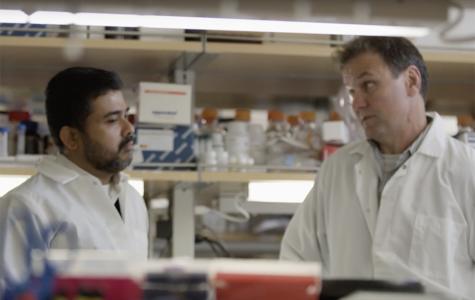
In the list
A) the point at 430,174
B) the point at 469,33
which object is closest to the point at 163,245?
the point at 430,174

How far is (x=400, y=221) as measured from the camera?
5.81 ft

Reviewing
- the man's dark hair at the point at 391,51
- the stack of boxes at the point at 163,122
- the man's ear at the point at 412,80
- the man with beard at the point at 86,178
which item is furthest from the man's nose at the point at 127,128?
the man's ear at the point at 412,80

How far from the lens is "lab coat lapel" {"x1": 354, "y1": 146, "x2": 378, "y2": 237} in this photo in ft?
5.99

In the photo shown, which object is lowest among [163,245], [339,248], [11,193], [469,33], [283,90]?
[163,245]

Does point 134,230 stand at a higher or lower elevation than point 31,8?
lower

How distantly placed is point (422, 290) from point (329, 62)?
Answer: 5.64 feet

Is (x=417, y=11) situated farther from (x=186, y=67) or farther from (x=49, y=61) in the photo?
(x=49, y=61)

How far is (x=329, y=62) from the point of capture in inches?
98.6

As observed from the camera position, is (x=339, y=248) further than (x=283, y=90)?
No

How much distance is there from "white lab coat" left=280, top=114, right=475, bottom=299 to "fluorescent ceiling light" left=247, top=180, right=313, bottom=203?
1.63ft

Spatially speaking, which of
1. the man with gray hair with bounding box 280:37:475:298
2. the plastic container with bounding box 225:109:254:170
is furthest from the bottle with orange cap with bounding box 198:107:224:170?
the man with gray hair with bounding box 280:37:475:298

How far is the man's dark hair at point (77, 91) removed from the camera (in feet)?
6.49

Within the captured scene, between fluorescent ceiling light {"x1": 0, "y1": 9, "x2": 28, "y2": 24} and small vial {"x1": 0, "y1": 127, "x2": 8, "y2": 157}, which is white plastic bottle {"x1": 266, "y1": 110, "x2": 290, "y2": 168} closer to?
small vial {"x1": 0, "y1": 127, "x2": 8, "y2": 157}

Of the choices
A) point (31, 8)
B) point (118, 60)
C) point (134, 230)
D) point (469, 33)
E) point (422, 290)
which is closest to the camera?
point (422, 290)
